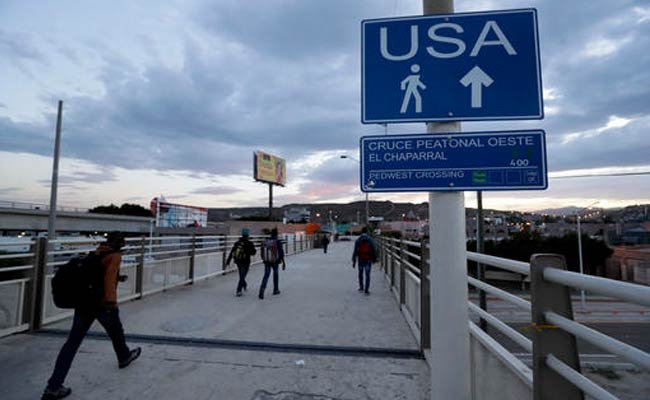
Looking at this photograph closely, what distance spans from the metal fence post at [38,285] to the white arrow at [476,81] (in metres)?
6.56

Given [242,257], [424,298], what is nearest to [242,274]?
[242,257]

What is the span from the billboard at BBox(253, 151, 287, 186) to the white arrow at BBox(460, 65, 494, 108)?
63431 millimetres

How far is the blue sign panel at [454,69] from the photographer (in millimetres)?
2291

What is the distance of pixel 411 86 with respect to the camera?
7.90ft

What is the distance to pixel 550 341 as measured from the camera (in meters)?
1.51

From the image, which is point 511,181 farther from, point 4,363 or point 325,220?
point 325,220

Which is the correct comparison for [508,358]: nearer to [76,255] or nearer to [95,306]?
[95,306]

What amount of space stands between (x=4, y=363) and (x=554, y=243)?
51328 mm

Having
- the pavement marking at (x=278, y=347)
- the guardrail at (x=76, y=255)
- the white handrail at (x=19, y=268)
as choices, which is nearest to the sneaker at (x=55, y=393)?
the pavement marking at (x=278, y=347)

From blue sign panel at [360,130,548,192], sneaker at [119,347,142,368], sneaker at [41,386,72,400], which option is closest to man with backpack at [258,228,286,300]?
sneaker at [119,347,142,368]

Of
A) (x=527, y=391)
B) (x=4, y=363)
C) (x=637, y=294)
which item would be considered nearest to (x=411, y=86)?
(x=637, y=294)

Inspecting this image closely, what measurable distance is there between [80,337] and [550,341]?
13.6ft

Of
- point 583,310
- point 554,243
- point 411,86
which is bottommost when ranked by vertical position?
point 583,310

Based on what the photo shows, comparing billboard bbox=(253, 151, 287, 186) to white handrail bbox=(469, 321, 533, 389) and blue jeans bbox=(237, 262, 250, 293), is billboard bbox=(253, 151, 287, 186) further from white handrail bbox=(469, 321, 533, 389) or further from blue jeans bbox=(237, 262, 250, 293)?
white handrail bbox=(469, 321, 533, 389)
